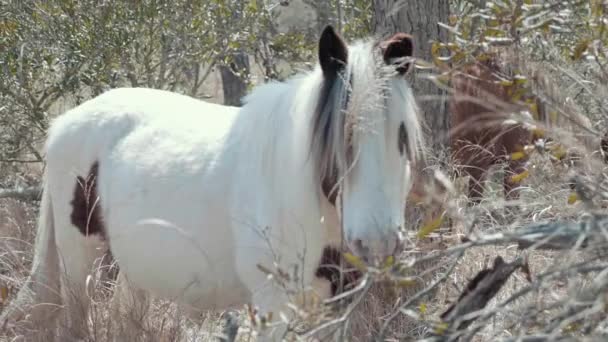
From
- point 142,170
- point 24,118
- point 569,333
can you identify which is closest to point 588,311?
point 569,333

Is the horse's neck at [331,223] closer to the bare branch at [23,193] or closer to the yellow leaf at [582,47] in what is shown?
the yellow leaf at [582,47]

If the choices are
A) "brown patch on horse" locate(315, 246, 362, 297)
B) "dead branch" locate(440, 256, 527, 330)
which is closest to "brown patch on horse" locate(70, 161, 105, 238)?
"brown patch on horse" locate(315, 246, 362, 297)

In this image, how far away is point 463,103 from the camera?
6891mm

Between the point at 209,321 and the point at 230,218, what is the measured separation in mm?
1168

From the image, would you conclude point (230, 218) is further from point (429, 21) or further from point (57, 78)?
point (57, 78)

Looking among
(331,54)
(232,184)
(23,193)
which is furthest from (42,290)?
(331,54)

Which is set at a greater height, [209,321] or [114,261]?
[114,261]

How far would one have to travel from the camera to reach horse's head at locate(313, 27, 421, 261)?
3346 millimetres

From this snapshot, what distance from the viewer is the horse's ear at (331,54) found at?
11.7 feet

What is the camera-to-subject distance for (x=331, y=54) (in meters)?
3.61

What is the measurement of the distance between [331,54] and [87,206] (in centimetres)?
166

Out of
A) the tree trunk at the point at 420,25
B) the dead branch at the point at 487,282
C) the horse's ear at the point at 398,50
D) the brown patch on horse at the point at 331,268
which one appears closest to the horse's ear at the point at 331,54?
the horse's ear at the point at 398,50

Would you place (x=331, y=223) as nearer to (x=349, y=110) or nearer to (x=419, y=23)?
(x=349, y=110)

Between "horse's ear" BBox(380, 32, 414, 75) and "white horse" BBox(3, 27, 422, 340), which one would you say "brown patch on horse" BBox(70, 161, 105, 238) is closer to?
"white horse" BBox(3, 27, 422, 340)
